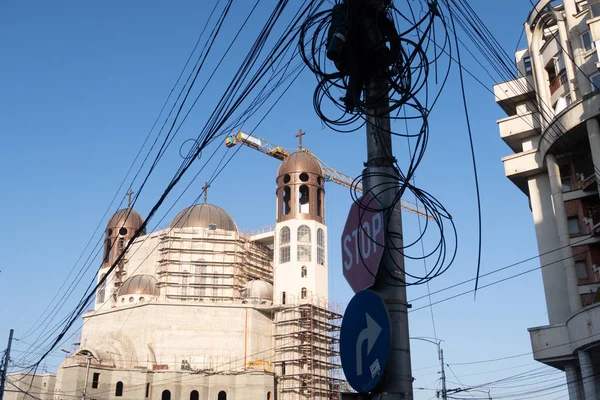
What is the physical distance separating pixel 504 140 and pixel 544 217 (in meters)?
5.71

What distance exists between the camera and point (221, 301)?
59.7 meters

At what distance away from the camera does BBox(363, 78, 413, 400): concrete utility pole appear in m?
6.37

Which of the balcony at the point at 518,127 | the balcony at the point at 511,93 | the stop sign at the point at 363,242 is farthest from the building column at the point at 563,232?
the stop sign at the point at 363,242

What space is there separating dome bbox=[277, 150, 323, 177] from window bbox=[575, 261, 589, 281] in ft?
114

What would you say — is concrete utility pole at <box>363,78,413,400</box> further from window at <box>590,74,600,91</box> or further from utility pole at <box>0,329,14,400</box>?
utility pole at <box>0,329,14,400</box>

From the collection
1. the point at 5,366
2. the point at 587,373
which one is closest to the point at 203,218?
the point at 5,366

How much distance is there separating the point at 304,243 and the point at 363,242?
5205 centimetres

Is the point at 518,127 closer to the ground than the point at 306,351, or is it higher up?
higher up

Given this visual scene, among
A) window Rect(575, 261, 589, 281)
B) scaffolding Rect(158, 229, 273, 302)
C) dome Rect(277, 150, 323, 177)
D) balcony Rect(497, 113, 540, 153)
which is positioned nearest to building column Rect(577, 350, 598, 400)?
window Rect(575, 261, 589, 281)

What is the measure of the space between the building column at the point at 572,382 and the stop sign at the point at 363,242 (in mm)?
25114

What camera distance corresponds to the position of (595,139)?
92.8 feet

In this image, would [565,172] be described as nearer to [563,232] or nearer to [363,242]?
[563,232]

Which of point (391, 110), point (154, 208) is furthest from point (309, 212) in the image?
point (391, 110)

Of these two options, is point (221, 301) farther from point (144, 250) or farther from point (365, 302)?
point (365, 302)
